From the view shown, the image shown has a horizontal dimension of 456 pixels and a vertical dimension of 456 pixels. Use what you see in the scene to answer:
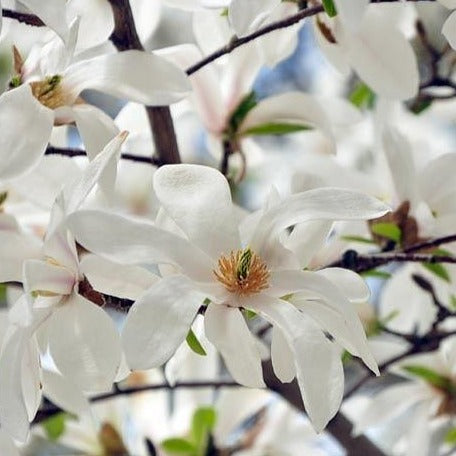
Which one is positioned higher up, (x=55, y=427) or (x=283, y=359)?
(x=283, y=359)

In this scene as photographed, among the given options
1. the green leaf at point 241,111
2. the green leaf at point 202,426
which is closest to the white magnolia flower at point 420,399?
the green leaf at point 202,426

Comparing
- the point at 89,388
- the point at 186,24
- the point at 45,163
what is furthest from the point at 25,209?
the point at 186,24

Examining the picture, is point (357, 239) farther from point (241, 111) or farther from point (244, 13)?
point (244, 13)

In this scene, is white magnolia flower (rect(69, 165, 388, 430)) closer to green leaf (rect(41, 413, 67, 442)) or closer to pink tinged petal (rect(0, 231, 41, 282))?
pink tinged petal (rect(0, 231, 41, 282))

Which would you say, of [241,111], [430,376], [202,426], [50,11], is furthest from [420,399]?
[50,11]

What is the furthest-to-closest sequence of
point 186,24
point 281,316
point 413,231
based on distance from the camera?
point 186,24 < point 413,231 < point 281,316

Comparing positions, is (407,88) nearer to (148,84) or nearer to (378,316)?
(148,84)
